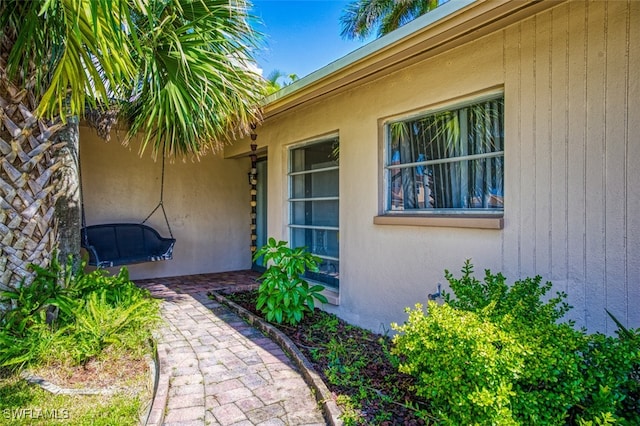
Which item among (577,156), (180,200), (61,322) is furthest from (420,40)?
(180,200)

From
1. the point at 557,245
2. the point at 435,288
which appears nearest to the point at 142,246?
the point at 435,288

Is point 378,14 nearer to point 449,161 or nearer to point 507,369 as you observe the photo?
point 449,161

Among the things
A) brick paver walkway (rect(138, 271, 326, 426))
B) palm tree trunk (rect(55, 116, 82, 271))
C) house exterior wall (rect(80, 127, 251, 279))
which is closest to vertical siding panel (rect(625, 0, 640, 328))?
brick paver walkway (rect(138, 271, 326, 426))

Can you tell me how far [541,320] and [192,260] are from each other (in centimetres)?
713

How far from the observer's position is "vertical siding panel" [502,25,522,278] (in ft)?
10.4

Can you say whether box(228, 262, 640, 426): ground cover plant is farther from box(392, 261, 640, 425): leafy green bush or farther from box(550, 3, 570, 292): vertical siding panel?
box(550, 3, 570, 292): vertical siding panel

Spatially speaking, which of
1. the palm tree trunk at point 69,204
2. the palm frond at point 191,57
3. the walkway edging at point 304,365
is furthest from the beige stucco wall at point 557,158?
the palm tree trunk at point 69,204

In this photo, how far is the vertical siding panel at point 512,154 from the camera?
3166 millimetres

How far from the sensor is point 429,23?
3.15 metres

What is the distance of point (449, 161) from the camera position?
3.80m

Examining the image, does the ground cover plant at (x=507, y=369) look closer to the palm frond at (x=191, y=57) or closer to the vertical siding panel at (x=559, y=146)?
the vertical siding panel at (x=559, y=146)

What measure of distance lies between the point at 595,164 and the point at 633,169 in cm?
22

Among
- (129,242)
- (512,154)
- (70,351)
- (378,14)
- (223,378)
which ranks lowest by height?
(223,378)

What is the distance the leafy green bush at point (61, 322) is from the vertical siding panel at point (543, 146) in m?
3.83
